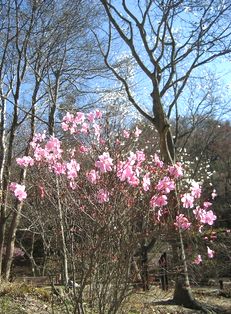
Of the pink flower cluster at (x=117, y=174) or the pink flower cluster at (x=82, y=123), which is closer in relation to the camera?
the pink flower cluster at (x=117, y=174)

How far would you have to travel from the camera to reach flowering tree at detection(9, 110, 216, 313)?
4.43 m

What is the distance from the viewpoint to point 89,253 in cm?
453

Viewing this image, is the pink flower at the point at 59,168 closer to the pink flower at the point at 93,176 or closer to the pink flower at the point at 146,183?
the pink flower at the point at 93,176

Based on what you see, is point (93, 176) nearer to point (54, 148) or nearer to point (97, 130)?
point (54, 148)

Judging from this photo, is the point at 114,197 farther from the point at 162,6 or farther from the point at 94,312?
the point at 162,6

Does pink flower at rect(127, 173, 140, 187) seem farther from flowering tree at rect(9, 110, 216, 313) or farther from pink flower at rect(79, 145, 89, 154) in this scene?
pink flower at rect(79, 145, 89, 154)

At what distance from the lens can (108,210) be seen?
4.39 m

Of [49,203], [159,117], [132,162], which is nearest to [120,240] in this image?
[132,162]

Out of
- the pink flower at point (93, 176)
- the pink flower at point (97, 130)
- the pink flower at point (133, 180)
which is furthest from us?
the pink flower at point (97, 130)

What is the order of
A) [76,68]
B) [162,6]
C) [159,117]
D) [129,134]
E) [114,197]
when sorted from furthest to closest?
[76,68], [162,6], [159,117], [129,134], [114,197]

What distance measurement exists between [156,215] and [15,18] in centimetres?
853

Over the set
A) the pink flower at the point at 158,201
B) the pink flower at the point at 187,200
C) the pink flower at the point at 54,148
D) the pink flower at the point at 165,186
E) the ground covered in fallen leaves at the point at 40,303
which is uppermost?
the pink flower at the point at 54,148

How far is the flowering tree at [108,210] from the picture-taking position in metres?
4.43

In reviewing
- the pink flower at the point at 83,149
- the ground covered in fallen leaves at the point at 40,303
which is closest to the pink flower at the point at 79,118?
the pink flower at the point at 83,149
